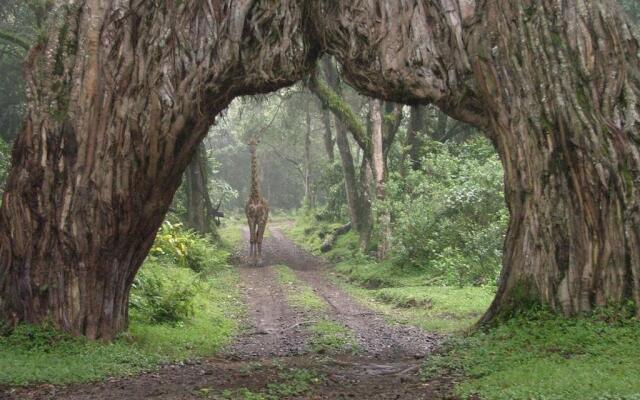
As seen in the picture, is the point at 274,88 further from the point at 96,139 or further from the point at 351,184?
the point at 351,184

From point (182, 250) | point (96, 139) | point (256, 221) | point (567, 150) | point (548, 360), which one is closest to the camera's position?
point (548, 360)

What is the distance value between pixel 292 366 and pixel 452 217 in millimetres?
10156

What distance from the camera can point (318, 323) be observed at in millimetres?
12023

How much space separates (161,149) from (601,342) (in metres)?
5.34

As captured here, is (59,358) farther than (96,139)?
No

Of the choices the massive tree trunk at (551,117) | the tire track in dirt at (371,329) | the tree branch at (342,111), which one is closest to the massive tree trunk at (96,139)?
the massive tree trunk at (551,117)

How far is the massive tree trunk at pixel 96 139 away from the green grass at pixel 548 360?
4.03 meters

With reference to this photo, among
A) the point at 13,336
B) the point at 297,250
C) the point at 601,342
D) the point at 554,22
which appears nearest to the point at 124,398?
the point at 13,336

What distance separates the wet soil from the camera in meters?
6.53

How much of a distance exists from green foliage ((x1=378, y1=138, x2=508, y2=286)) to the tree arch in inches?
264

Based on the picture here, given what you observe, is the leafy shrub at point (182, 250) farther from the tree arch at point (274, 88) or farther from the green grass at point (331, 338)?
the tree arch at point (274, 88)

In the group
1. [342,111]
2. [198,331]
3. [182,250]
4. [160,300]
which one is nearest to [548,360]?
[198,331]

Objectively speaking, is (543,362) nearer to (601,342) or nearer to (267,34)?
(601,342)

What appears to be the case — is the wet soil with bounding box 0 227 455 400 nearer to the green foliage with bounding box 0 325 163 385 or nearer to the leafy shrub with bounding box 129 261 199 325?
the green foliage with bounding box 0 325 163 385
